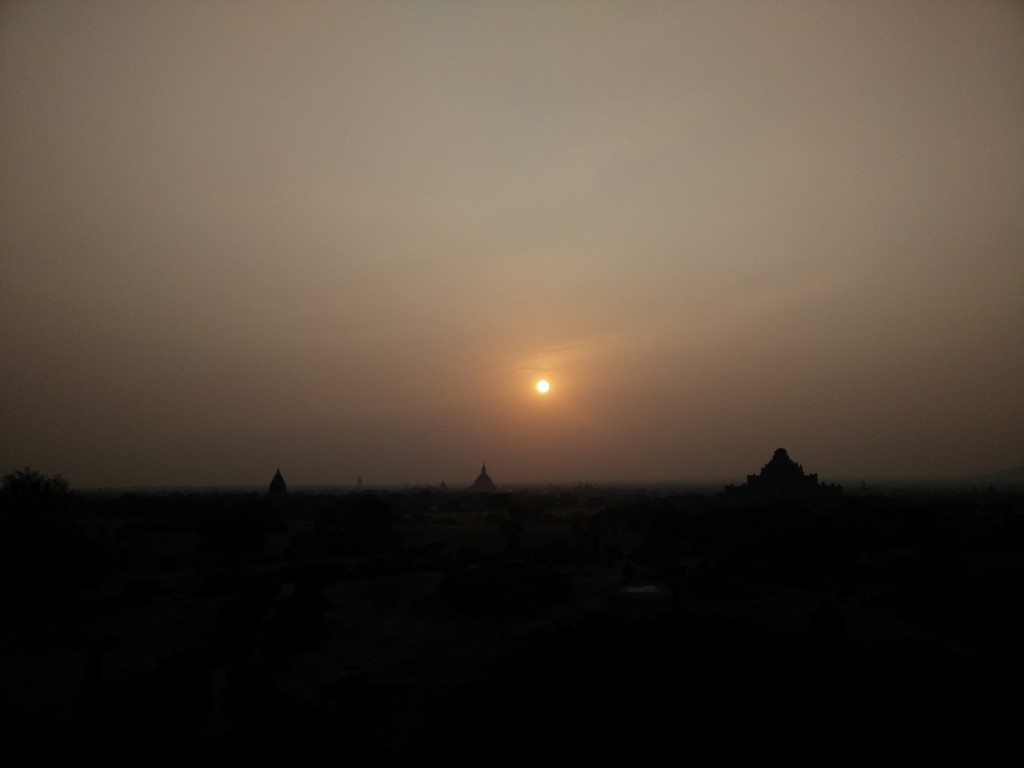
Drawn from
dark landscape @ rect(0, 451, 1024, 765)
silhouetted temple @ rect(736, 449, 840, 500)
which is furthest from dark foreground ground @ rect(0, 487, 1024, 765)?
silhouetted temple @ rect(736, 449, 840, 500)

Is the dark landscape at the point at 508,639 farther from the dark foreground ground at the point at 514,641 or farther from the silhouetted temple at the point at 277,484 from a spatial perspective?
the silhouetted temple at the point at 277,484

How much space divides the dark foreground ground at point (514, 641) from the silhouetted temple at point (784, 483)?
23976 millimetres

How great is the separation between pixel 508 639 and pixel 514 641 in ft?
2.03

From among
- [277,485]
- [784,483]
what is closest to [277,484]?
[277,485]

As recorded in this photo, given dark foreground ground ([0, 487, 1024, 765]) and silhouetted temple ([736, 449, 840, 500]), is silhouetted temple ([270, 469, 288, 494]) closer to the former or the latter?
dark foreground ground ([0, 487, 1024, 765])

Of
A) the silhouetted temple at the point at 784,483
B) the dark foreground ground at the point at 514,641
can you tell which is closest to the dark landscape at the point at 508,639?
the dark foreground ground at the point at 514,641

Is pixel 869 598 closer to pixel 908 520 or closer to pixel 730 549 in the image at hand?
pixel 730 549

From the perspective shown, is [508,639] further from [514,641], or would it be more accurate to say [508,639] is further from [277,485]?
[277,485]

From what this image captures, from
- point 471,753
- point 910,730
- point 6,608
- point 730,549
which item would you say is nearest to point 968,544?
point 730,549

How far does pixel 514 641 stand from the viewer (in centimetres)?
2620

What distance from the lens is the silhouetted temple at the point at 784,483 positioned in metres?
91.9

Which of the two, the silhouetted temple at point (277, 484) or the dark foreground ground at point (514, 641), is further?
the silhouetted temple at point (277, 484)

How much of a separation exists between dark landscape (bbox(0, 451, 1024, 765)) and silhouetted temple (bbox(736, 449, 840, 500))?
2313 cm

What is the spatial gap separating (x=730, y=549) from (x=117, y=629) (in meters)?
40.5
